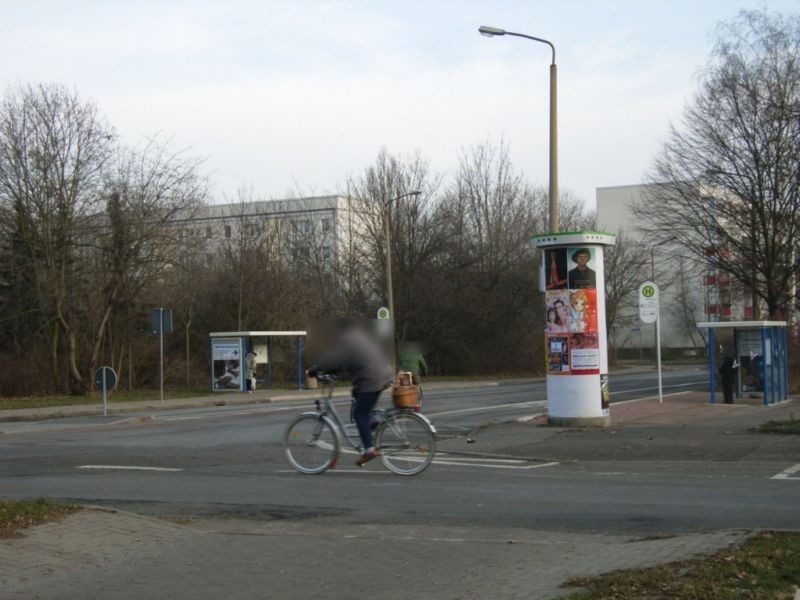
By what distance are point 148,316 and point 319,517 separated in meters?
32.4

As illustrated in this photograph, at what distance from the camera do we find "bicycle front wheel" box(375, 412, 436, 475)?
1174 centimetres

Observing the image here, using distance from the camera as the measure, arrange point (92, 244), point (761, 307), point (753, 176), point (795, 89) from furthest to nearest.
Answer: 1. point (761, 307)
2. point (92, 244)
3. point (753, 176)
4. point (795, 89)

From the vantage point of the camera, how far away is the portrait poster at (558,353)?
717 inches

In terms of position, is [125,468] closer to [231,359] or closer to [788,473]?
[788,473]

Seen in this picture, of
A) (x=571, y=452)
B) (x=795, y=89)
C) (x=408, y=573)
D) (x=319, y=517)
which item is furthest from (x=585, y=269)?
(x=795, y=89)

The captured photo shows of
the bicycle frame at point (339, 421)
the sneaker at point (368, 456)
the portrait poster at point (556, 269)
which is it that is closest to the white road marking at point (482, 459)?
the bicycle frame at point (339, 421)

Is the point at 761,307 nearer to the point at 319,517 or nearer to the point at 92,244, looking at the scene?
the point at 92,244

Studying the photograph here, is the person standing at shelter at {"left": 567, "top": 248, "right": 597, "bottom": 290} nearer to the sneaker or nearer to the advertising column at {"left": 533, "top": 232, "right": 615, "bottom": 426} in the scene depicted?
the advertising column at {"left": 533, "top": 232, "right": 615, "bottom": 426}

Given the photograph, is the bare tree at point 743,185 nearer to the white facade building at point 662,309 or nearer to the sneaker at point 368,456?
the sneaker at point 368,456

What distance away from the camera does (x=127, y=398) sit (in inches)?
1361

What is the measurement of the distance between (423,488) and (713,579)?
553cm

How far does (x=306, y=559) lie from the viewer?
7.09 m

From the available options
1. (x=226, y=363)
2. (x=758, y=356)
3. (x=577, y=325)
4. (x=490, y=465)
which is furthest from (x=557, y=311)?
(x=226, y=363)

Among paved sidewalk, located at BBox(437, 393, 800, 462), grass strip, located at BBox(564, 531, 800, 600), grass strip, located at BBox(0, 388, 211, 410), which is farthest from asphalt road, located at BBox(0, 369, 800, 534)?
grass strip, located at BBox(0, 388, 211, 410)
